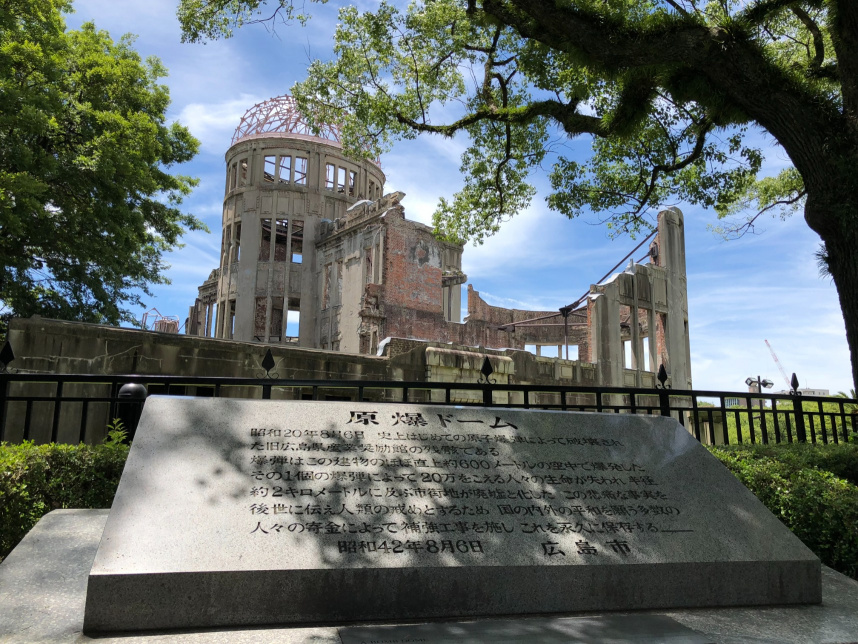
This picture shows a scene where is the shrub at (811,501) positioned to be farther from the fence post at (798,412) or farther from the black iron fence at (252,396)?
the fence post at (798,412)

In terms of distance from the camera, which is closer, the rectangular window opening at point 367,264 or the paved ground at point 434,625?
the paved ground at point 434,625

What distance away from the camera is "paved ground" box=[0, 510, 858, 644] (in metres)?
2.99

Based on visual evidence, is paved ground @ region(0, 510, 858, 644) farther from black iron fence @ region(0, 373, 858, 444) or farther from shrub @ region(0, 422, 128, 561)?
black iron fence @ region(0, 373, 858, 444)

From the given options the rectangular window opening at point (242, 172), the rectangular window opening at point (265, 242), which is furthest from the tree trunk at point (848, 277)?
the rectangular window opening at point (242, 172)

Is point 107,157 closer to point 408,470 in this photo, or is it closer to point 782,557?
point 408,470

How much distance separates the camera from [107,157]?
645 inches

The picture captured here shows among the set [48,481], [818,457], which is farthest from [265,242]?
[818,457]

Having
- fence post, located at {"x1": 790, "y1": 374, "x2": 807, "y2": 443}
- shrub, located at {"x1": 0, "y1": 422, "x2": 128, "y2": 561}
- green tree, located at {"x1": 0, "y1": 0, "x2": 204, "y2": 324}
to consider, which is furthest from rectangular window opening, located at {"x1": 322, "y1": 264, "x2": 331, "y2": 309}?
shrub, located at {"x1": 0, "y1": 422, "x2": 128, "y2": 561}

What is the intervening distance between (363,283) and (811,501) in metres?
24.1

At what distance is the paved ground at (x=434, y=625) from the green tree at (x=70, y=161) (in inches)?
509

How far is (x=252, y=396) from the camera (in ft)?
39.1

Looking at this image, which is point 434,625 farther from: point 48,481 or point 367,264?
point 367,264

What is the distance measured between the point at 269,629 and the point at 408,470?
1246mm

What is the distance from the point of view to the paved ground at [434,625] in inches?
118
